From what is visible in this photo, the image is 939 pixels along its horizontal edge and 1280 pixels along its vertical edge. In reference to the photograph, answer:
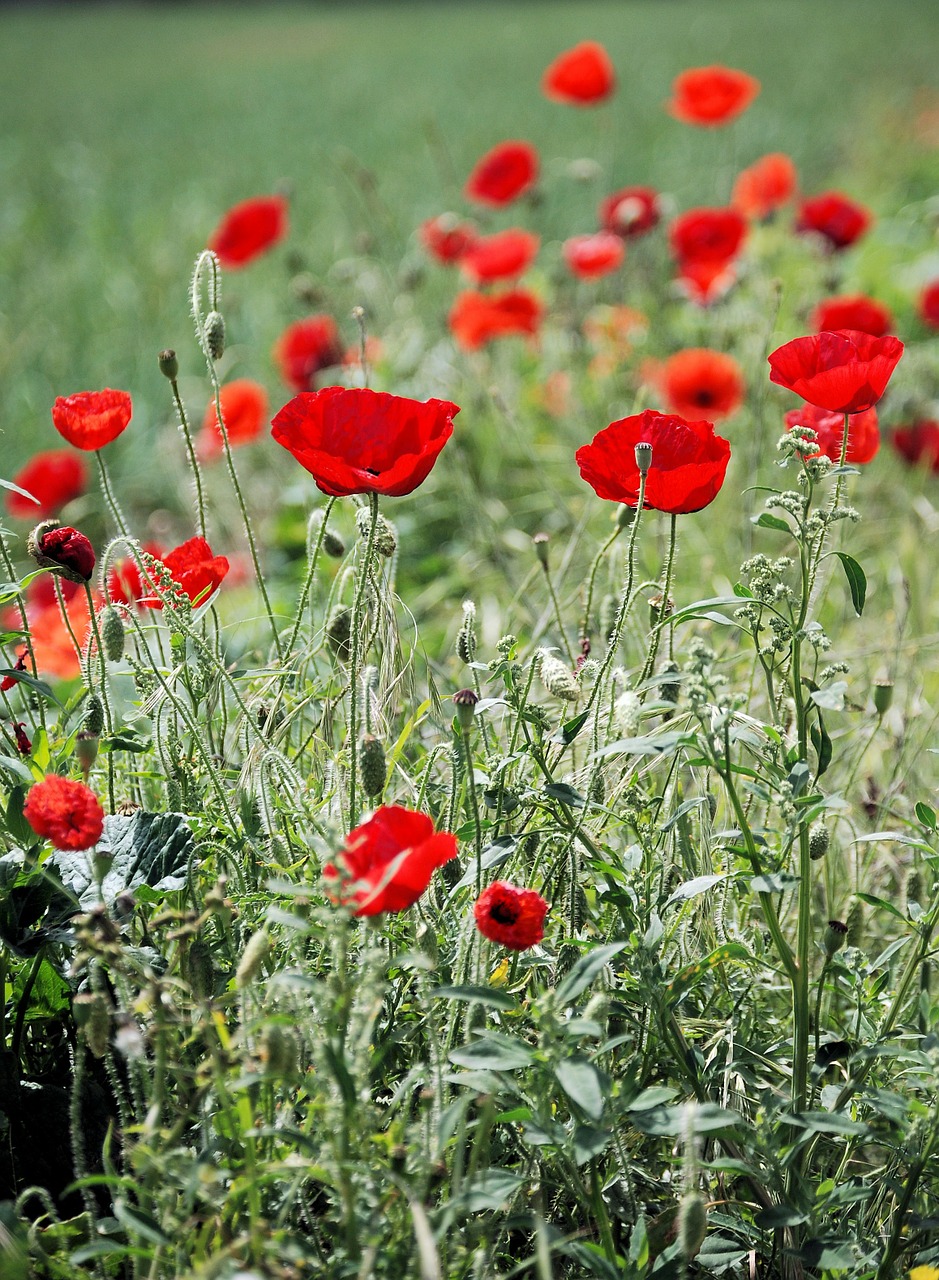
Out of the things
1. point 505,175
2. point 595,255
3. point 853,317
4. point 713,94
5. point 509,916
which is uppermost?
point 713,94

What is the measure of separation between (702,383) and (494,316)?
1.56ft

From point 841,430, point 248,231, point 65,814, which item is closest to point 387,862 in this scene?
point 65,814

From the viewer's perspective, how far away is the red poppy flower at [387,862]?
0.75 meters

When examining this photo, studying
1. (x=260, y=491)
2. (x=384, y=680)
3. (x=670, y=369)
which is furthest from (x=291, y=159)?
(x=384, y=680)

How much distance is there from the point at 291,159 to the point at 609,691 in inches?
259

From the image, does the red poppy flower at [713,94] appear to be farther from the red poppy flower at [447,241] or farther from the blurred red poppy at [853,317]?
the blurred red poppy at [853,317]

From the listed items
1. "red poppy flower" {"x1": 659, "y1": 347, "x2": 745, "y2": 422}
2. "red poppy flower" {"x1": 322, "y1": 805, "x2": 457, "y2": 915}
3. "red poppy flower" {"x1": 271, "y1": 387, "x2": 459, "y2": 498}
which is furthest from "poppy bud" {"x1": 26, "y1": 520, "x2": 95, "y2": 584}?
"red poppy flower" {"x1": 659, "y1": 347, "x2": 745, "y2": 422}

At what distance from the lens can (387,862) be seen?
783 mm

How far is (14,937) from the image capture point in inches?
38.1

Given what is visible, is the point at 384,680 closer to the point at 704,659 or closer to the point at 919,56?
the point at 704,659

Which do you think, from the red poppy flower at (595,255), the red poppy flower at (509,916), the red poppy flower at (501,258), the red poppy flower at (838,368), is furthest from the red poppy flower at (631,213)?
the red poppy flower at (509,916)

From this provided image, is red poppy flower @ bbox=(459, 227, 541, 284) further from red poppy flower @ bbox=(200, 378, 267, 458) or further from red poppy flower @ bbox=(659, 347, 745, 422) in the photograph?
red poppy flower @ bbox=(200, 378, 267, 458)

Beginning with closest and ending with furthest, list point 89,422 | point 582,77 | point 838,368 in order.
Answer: point 838,368, point 89,422, point 582,77

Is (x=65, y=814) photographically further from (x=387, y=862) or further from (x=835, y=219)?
(x=835, y=219)
